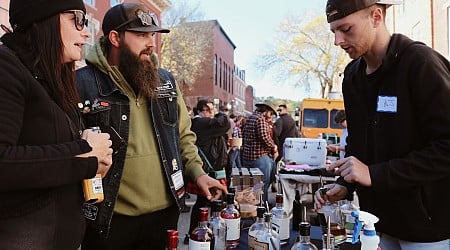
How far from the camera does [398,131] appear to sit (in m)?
1.75

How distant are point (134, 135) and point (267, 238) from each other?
932mm

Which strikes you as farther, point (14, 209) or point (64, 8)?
point (64, 8)

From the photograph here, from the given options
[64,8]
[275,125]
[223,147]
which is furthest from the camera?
[275,125]

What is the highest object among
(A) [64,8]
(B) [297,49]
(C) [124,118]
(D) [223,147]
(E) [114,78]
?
(B) [297,49]

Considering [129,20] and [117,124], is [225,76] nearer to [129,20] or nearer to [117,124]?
[129,20]

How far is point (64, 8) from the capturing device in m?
1.51

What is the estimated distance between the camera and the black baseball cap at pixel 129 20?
223 centimetres

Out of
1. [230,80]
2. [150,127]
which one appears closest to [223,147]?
[150,127]

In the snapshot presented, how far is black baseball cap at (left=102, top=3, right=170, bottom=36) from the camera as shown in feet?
7.31

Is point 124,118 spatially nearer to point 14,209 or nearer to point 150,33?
point 150,33

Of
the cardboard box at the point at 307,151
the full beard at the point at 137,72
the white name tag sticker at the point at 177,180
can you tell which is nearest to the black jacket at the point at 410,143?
the white name tag sticker at the point at 177,180

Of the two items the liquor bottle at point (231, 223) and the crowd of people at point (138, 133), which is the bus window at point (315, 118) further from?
the liquor bottle at point (231, 223)

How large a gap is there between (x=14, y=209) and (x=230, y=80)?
55.2 meters

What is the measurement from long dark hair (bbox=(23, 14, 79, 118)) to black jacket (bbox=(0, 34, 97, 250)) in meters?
0.03
